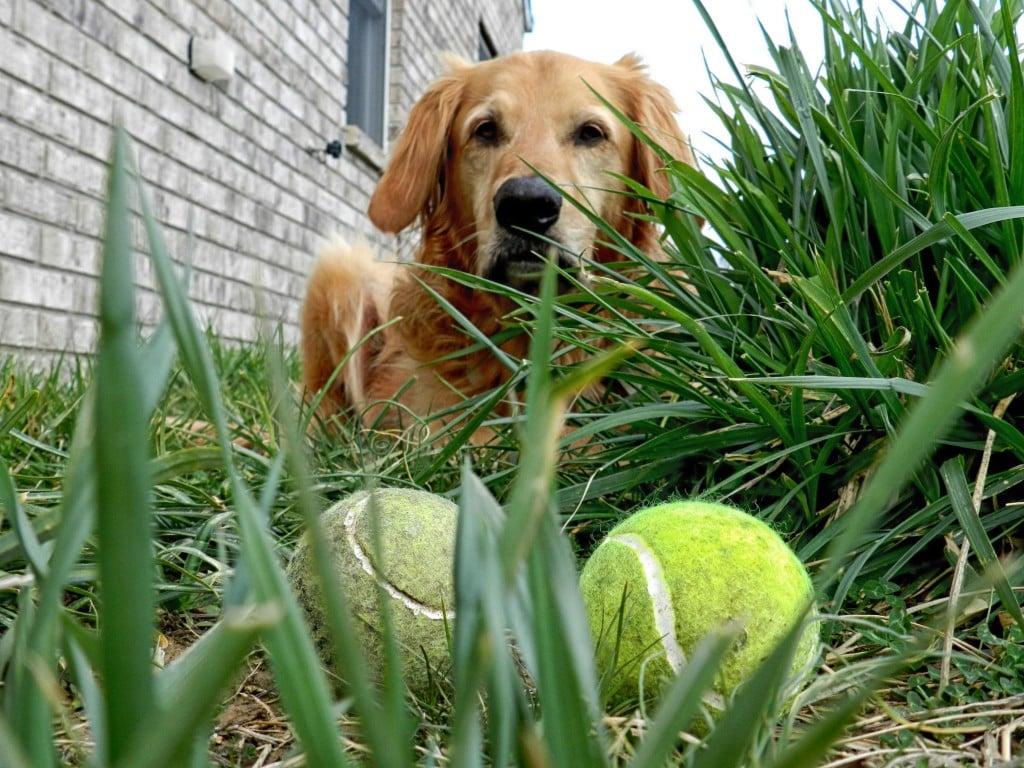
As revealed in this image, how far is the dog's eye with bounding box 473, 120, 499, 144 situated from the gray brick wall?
0.51 meters

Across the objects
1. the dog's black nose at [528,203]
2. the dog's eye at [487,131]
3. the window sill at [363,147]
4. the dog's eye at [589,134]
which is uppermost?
the window sill at [363,147]

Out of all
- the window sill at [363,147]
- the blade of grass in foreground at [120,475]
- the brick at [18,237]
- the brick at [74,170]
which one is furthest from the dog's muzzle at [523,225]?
the window sill at [363,147]

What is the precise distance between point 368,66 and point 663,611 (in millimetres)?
7977

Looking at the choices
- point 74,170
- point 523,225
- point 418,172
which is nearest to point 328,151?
point 74,170

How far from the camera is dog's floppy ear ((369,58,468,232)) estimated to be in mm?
2961

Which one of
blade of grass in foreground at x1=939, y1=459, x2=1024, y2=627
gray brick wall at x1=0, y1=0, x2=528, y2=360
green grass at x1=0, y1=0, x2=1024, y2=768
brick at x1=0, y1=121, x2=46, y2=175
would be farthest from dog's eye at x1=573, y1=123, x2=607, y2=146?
brick at x1=0, y1=121, x2=46, y2=175

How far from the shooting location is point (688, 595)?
950 mm

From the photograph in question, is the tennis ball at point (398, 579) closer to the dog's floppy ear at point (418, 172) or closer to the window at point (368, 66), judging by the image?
the dog's floppy ear at point (418, 172)

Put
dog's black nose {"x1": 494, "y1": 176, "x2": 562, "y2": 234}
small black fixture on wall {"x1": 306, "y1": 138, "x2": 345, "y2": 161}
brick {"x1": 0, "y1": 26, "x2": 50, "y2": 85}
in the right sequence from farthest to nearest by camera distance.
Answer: small black fixture on wall {"x1": 306, "y1": 138, "x2": 345, "y2": 161} → brick {"x1": 0, "y1": 26, "x2": 50, "y2": 85} → dog's black nose {"x1": 494, "y1": 176, "x2": 562, "y2": 234}

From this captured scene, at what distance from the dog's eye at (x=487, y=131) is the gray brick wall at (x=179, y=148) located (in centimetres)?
51

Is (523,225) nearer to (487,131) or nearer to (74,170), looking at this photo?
(487,131)

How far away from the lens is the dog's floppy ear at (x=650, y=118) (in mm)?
2777

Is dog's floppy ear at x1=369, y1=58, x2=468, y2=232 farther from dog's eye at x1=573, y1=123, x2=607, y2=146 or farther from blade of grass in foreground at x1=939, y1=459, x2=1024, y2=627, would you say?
blade of grass in foreground at x1=939, y1=459, x2=1024, y2=627

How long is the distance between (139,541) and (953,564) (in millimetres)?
1076
